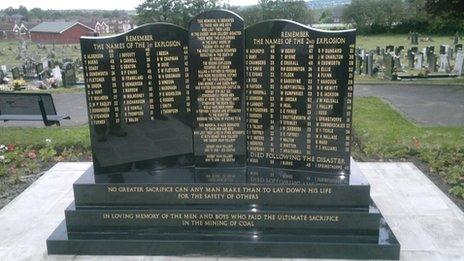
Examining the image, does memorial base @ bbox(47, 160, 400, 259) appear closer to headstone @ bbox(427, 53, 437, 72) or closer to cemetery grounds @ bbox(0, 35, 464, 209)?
cemetery grounds @ bbox(0, 35, 464, 209)

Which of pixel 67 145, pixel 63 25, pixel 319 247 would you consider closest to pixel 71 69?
pixel 67 145

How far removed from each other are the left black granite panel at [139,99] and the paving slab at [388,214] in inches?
47.4

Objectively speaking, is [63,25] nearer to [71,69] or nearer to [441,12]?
[71,69]

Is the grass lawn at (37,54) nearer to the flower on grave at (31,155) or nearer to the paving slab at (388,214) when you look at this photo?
the flower on grave at (31,155)

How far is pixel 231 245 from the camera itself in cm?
548

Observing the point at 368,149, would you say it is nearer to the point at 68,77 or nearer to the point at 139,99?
the point at 139,99

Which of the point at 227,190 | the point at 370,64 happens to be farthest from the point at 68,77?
the point at 227,190

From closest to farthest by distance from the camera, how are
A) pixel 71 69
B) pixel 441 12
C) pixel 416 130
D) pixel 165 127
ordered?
1. pixel 165 127
2. pixel 416 130
3. pixel 441 12
4. pixel 71 69

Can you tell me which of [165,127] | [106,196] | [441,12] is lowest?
[106,196]

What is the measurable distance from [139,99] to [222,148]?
1.23 metres

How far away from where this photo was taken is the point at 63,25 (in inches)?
3078

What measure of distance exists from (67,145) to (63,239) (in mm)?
4440

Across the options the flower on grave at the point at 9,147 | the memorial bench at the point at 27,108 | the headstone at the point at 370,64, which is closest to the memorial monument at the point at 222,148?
the flower on grave at the point at 9,147

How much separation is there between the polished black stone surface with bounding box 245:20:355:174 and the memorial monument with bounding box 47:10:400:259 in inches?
0.5
